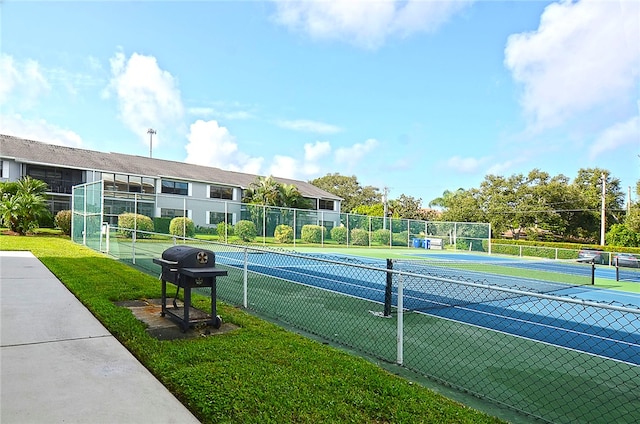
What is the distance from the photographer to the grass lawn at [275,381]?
2881mm

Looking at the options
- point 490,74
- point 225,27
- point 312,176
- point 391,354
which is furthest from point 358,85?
point 312,176

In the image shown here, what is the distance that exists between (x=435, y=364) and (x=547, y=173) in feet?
156

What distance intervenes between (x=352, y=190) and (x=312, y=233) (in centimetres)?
4110

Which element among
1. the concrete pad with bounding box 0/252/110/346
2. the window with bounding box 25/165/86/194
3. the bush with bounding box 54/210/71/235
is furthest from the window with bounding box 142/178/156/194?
the concrete pad with bounding box 0/252/110/346

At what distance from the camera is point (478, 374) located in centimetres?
410

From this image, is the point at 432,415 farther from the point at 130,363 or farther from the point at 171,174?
the point at 171,174

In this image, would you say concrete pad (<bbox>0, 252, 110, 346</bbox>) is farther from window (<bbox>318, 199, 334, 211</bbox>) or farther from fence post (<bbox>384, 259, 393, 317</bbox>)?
window (<bbox>318, 199, 334, 211</bbox>)

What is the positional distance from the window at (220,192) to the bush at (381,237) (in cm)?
1505

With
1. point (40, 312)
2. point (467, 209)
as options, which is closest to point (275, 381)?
point (40, 312)

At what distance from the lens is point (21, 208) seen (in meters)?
19.0

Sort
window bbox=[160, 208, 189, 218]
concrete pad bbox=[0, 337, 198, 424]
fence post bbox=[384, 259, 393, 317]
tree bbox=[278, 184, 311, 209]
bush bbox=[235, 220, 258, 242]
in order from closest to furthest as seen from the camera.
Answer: concrete pad bbox=[0, 337, 198, 424] < fence post bbox=[384, 259, 393, 317] < bush bbox=[235, 220, 258, 242] < window bbox=[160, 208, 189, 218] < tree bbox=[278, 184, 311, 209]

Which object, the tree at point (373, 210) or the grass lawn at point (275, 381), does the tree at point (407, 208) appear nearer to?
the tree at point (373, 210)

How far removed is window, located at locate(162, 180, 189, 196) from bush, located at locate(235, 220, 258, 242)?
12958 millimetres

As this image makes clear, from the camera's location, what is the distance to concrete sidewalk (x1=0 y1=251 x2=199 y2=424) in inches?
110
